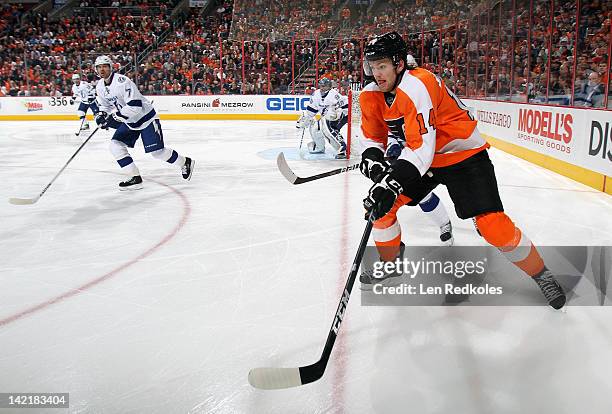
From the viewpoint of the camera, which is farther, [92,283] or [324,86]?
[324,86]

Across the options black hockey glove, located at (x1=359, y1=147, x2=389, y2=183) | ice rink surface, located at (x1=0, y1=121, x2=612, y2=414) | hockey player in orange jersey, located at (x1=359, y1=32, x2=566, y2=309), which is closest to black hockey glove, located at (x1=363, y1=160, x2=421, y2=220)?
hockey player in orange jersey, located at (x1=359, y1=32, x2=566, y2=309)

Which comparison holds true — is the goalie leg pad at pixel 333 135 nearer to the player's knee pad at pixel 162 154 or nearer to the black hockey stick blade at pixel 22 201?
the player's knee pad at pixel 162 154

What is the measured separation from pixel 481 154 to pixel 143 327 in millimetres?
1487

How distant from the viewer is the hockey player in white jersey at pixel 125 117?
4625mm

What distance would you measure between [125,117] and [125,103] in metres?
0.13

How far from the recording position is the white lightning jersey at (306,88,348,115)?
6770 mm

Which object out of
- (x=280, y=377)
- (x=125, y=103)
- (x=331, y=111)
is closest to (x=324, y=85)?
(x=331, y=111)

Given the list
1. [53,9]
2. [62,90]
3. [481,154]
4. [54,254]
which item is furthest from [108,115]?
[53,9]

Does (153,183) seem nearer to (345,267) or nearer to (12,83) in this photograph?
(345,267)

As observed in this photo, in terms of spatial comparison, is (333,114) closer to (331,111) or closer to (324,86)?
(331,111)

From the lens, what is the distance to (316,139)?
→ 7242 mm

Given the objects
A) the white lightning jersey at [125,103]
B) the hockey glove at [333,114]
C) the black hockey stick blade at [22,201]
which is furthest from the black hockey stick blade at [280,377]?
the hockey glove at [333,114]

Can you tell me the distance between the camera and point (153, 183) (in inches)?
204

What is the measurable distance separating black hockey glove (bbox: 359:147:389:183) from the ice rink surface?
0.57 meters
